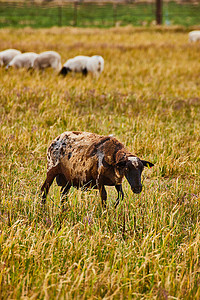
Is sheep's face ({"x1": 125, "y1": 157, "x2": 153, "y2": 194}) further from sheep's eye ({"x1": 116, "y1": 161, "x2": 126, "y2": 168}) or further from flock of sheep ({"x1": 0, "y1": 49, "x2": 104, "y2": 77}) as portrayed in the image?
flock of sheep ({"x1": 0, "y1": 49, "x2": 104, "y2": 77})

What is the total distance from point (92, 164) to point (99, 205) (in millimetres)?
491

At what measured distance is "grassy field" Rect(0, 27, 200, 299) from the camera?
86.8 inches

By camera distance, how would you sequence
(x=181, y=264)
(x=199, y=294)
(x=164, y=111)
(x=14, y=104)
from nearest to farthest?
1. (x=199, y=294)
2. (x=181, y=264)
3. (x=14, y=104)
4. (x=164, y=111)

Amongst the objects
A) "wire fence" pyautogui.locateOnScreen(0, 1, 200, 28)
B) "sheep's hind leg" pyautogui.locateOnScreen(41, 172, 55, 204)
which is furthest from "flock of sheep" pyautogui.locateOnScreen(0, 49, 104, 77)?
"wire fence" pyautogui.locateOnScreen(0, 1, 200, 28)

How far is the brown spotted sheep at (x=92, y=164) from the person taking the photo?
2.35m

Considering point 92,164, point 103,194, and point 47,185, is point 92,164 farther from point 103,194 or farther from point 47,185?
point 47,185

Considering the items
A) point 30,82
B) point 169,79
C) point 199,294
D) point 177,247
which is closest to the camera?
point 199,294

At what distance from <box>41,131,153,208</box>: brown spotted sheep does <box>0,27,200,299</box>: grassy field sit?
19 cm

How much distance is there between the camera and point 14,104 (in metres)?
6.31

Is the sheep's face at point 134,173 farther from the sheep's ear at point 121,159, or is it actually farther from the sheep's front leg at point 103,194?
the sheep's front leg at point 103,194

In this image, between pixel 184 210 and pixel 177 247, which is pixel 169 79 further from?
pixel 177 247

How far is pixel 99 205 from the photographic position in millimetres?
2926

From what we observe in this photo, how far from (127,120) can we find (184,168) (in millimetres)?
1743

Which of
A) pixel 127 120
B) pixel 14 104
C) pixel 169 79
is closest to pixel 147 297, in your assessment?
pixel 127 120
